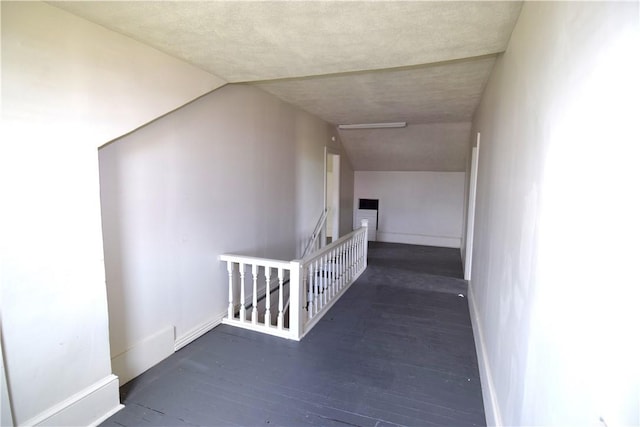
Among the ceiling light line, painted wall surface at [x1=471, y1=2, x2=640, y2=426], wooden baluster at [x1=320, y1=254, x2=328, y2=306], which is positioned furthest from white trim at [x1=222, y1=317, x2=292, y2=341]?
the ceiling light line

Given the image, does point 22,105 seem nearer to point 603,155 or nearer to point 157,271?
point 157,271

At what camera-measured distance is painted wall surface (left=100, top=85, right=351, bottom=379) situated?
218 centimetres

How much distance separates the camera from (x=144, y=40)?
2.02 metres

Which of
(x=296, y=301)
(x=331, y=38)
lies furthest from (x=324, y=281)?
(x=331, y=38)

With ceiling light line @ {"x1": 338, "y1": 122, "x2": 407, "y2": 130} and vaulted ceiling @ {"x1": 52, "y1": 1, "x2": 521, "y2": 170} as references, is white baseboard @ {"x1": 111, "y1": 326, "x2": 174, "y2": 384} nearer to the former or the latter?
vaulted ceiling @ {"x1": 52, "y1": 1, "x2": 521, "y2": 170}

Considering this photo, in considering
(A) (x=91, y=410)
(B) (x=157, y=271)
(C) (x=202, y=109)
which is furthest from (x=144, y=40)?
(A) (x=91, y=410)

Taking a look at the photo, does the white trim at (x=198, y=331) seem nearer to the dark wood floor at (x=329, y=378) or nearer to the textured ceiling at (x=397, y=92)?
the dark wood floor at (x=329, y=378)

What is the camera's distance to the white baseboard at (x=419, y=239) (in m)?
7.23

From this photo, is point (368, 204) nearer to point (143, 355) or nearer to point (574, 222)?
point (143, 355)

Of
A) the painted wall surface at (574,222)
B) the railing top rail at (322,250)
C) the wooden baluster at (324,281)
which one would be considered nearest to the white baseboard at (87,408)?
the railing top rail at (322,250)

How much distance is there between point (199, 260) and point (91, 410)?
126cm

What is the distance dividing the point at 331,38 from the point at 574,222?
1627mm

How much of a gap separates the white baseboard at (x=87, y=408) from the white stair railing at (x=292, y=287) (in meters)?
1.12

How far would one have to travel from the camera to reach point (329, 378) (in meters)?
2.31
